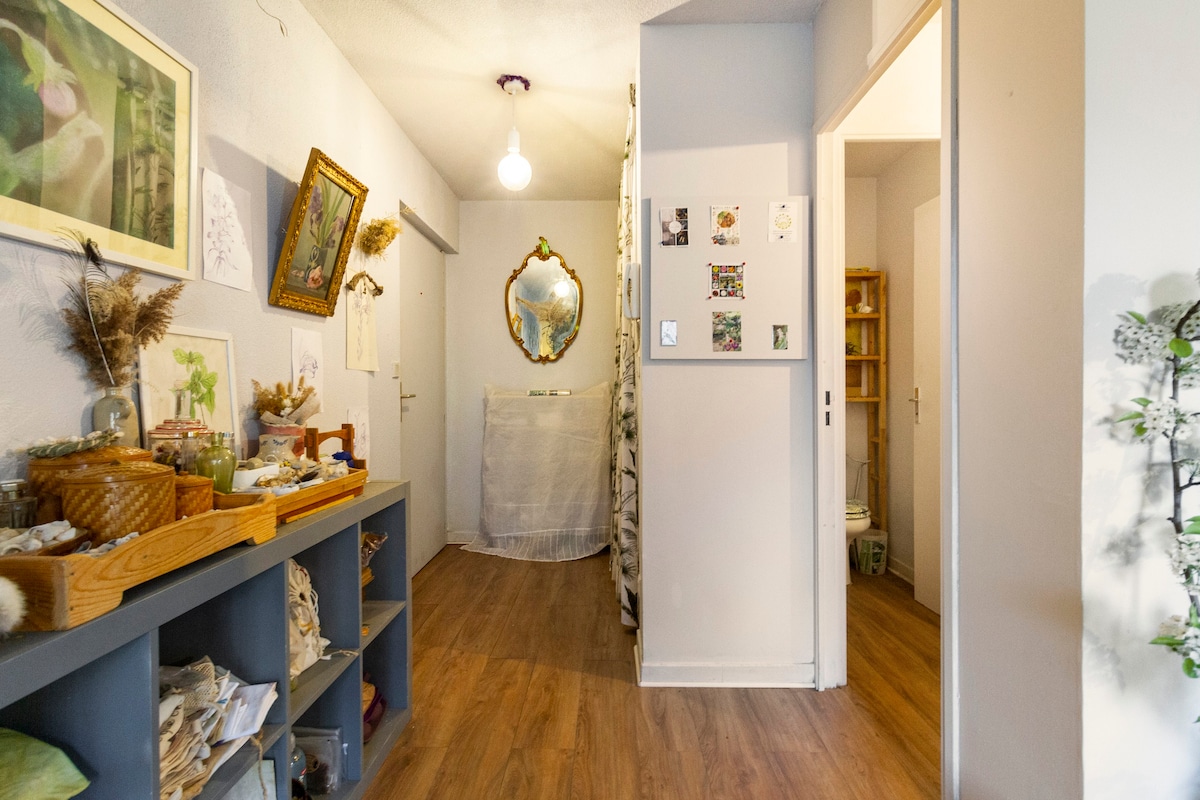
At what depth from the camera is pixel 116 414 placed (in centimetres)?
116

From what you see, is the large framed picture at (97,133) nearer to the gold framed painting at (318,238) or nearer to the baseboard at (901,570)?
the gold framed painting at (318,238)

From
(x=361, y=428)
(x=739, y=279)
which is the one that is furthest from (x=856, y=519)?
(x=361, y=428)

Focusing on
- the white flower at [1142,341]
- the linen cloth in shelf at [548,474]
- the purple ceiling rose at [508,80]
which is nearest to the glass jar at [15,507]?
the white flower at [1142,341]

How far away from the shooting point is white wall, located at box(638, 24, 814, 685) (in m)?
2.16

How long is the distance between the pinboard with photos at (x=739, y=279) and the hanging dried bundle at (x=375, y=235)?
1180 millimetres

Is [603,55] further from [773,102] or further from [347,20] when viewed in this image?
[347,20]

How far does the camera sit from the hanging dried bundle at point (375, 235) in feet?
8.09

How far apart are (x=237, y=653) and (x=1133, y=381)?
1722 millimetres

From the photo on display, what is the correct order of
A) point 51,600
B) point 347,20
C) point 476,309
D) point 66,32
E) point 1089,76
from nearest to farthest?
point 51,600 → point 1089,76 → point 66,32 → point 347,20 → point 476,309

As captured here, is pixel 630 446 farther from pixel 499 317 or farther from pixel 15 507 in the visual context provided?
pixel 15 507

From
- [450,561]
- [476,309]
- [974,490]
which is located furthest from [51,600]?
[476,309]

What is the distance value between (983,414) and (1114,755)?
60 cm

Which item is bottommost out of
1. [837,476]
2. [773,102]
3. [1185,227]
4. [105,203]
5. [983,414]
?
[837,476]

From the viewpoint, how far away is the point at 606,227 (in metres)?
4.21
